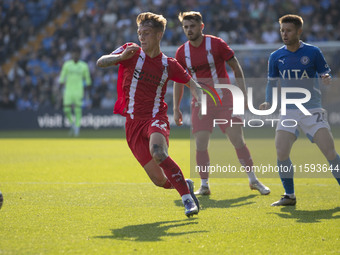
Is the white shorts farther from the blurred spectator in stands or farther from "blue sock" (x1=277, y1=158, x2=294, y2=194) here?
the blurred spectator in stands

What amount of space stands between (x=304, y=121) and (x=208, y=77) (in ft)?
5.40

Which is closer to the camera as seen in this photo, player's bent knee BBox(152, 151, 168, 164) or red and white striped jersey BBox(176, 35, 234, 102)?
player's bent knee BBox(152, 151, 168, 164)

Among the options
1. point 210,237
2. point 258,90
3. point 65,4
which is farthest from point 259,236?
point 65,4

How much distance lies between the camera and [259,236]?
4840 millimetres

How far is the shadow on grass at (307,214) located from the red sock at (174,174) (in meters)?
1.01

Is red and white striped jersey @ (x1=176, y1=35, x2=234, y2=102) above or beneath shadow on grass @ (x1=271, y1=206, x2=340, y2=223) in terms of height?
above

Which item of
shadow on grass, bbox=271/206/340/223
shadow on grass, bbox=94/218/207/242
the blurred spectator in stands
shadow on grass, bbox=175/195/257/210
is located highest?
the blurred spectator in stands

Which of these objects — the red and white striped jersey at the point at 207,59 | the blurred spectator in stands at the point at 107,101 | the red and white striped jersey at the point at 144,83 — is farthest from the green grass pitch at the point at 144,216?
the blurred spectator in stands at the point at 107,101

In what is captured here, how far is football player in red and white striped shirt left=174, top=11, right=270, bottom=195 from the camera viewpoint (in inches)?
292

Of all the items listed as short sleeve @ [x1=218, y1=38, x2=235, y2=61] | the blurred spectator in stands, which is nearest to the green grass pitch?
short sleeve @ [x1=218, y1=38, x2=235, y2=61]

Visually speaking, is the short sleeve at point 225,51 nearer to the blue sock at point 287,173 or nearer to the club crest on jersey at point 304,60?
the club crest on jersey at point 304,60

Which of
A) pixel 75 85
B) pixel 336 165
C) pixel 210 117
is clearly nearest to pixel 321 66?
pixel 336 165

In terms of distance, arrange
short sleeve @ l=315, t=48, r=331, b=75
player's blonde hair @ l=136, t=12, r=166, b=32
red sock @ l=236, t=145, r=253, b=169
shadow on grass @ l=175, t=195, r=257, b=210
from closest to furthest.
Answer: player's blonde hair @ l=136, t=12, r=166, b=32, short sleeve @ l=315, t=48, r=331, b=75, shadow on grass @ l=175, t=195, r=257, b=210, red sock @ l=236, t=145, r=253, b=169

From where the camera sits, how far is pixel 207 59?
7.54 m
